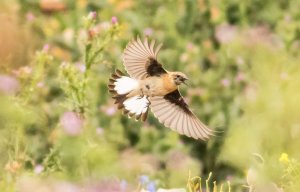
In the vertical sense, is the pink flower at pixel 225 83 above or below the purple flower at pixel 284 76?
above

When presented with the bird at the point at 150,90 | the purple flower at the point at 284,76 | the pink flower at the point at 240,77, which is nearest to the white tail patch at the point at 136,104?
the bird at the point at 150,90

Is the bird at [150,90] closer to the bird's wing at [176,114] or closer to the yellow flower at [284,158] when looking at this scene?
the bird's wing at [176,114]

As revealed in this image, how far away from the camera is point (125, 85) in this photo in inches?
79.8

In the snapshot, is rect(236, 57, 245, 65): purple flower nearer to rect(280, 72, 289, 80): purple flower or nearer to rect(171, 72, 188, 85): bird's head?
rect(280, 72, 289, 80): purple flower

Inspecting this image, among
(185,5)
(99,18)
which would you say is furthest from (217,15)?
(99,18)

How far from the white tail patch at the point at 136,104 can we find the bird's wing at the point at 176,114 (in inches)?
2.1

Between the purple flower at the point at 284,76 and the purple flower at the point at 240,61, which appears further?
the purple flower at the point at 240,61

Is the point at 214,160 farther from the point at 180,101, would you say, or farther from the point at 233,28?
the point at 180,101

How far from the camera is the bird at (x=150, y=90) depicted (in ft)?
6.49

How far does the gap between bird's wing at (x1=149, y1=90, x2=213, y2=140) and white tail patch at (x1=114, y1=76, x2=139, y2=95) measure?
95mm

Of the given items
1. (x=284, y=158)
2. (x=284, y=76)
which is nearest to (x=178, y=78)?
(x=284, y=158)

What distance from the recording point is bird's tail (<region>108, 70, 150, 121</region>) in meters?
2.01

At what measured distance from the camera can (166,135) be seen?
174 inches

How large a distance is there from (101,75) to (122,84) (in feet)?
9.26
